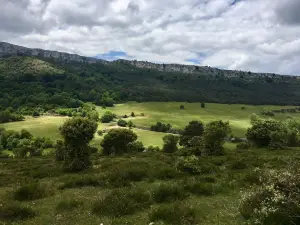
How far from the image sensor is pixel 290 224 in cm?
1134

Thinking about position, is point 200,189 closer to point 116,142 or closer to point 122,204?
point 122,204

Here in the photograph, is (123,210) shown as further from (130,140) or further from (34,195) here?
(130,140)

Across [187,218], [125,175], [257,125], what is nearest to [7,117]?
[257,125]

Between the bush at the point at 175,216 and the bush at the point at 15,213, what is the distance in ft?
22.3

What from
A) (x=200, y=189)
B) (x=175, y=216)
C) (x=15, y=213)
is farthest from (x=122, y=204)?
(x=200, y=189)

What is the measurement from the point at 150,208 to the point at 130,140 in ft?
213

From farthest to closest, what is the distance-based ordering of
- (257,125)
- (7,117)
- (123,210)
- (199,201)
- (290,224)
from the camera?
(7,117), (257,125), (199,201), (123,210), (290,224)

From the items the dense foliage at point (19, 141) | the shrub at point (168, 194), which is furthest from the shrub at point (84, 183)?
the dense foliage at point (19, 141)

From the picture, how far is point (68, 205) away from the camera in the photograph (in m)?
16.1

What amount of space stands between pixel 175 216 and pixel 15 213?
880 centimetres

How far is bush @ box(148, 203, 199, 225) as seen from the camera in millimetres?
13234

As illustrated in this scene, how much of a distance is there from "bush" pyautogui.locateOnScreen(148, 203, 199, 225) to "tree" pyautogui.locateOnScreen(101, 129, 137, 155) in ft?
194

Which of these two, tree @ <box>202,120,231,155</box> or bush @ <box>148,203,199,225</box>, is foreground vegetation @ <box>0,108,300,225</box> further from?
tree @ <box>202,120,231,155</box>

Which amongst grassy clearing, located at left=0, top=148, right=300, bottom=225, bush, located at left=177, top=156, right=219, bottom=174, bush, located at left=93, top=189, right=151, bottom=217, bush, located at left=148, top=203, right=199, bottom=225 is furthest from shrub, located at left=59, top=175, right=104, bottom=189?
bush, located at left=148, top=203, right=199, bottom=225
